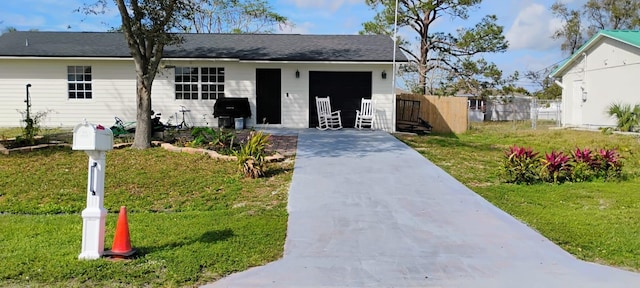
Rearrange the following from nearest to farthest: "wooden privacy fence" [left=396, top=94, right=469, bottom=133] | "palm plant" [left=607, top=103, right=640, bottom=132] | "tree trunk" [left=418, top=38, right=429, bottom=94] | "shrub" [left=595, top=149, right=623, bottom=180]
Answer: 1. "shrub" [left=595, top=149, right=623, bottom=180]
2. "palm plant" [left=607, top=103, right=640, bottom=132]
3. "wooden privacy fence" [left=396, top=94, right=469, bottom=133]
4. "tree trunk" [left=418, top=38, right=429, bottom=94]

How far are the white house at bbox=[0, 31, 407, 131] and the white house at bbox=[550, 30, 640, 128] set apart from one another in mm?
10004

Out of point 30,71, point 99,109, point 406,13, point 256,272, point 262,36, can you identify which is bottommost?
point 256,272

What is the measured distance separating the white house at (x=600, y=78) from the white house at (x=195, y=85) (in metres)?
10.0

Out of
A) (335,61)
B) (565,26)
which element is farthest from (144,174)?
(565,26)

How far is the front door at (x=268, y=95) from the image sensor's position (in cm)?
1791

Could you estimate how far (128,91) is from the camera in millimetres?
18016

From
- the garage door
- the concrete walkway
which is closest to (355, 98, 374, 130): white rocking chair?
the garage door

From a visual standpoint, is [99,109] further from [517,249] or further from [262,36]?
[517,249]

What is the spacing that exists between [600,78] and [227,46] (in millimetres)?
15970

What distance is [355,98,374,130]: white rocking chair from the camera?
1750cm

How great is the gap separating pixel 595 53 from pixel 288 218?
21422 millimetres

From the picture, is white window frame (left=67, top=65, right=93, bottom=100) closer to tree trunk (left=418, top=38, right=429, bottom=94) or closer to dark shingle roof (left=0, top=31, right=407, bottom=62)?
dark shingle roof (left=0, top=31, right=407, bottom=62)

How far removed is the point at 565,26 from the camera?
133 ft

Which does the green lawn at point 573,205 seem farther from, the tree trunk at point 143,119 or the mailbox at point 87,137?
the tree trunk at point 143,119
